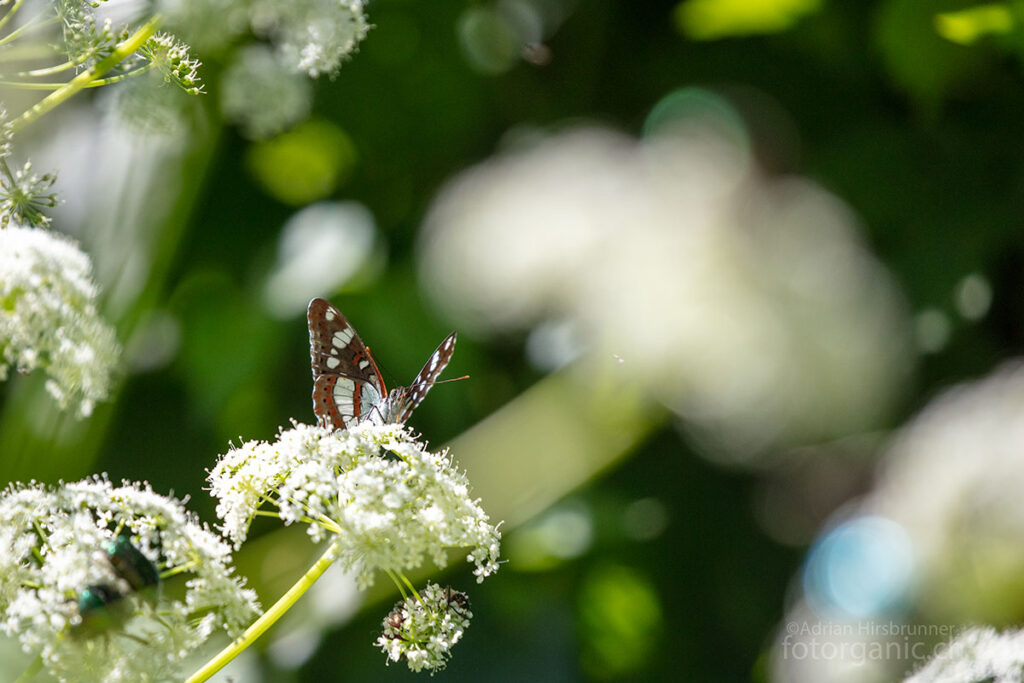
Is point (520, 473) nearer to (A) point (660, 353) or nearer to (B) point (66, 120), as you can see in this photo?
(A) point (660, 353)

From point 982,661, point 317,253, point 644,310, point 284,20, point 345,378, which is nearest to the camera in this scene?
point 284,20

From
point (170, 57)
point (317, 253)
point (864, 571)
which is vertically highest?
point (170, 57)

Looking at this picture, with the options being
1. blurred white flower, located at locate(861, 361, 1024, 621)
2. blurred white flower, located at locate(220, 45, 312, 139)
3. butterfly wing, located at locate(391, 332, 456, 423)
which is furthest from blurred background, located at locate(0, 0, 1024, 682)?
butterfly wing, located at locate(391, 332, 456, 423)

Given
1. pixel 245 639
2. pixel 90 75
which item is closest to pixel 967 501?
pixel 245 639

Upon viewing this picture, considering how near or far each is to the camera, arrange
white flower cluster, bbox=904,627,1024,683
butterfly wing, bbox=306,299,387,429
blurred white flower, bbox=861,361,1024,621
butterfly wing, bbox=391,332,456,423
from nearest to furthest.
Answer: white flower cluster, bbox=904,627,1024,683
butterfly wing, bbox=391,332,456,423
butterfly wing, bbox=306,299,387,429
blurred white flower, bbox=861,361,1024,621

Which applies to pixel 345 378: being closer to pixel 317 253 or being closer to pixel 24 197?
pixel 24 197

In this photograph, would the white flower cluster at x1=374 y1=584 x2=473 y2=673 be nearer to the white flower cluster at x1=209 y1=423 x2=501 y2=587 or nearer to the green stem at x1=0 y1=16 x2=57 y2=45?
the white flower cluster at x1=209 y1=423 x2=501 y2=587

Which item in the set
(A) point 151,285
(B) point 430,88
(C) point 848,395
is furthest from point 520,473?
(B) point 430,88

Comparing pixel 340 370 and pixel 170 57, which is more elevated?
pixel 170 57
